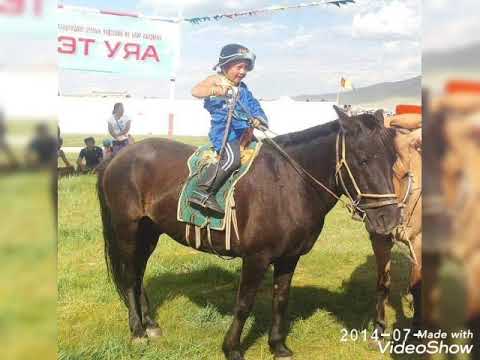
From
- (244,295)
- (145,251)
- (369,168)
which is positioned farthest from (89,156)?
(369,168)

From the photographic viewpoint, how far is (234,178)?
10.4 feet

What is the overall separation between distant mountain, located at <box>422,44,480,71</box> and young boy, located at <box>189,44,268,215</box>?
3.83ft

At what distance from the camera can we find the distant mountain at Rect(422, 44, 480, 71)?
8.16ft

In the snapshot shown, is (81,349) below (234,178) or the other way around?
below

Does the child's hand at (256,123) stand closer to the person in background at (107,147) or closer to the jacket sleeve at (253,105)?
the jacket sleeve at (253,105)

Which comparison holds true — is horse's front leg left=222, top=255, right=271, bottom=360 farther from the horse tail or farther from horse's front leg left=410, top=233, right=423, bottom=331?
horse's front leg left=410, top=233, right=423, bottom=331

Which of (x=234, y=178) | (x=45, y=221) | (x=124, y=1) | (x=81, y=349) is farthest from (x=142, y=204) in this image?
(x=45, y=221)

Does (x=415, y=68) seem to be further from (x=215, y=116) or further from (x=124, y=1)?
(x=124, y=1)

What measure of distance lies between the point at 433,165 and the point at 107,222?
272 centimetres

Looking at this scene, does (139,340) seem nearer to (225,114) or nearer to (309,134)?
(225,114)

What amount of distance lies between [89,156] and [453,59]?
10.4ft

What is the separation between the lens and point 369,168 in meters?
2.91

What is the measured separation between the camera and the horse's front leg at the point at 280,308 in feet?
11.1

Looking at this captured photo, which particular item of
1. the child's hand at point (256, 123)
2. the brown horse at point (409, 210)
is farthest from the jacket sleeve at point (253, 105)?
the brown horse at point (409, 210)
